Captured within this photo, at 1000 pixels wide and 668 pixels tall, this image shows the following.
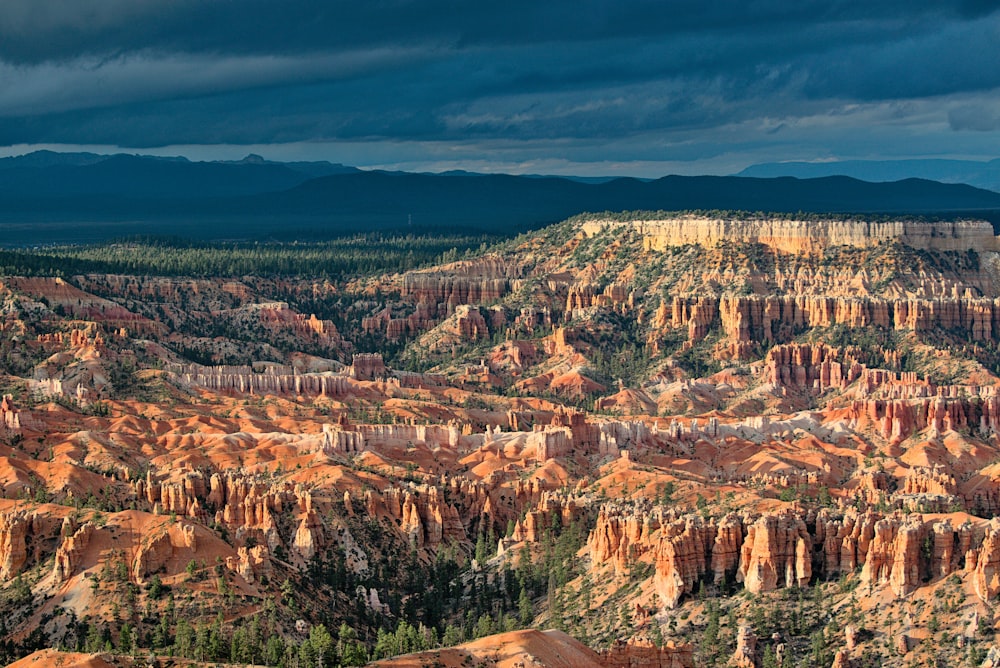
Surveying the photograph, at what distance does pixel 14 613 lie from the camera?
339 feet

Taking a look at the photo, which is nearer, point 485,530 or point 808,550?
point 808,550

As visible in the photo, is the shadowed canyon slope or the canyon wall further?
the canyon wall

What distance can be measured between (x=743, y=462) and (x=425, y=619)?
4800 cm

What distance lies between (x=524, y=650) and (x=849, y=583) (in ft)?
87.6

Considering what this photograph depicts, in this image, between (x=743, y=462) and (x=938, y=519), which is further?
(x=743, y=462)

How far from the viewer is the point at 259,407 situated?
188875mm

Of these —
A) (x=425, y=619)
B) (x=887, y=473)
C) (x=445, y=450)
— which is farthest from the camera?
(x=445, y=450)

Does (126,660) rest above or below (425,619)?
above

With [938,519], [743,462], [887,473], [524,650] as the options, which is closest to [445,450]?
[743,462]

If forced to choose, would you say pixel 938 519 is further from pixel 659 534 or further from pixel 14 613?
pixel 14 613

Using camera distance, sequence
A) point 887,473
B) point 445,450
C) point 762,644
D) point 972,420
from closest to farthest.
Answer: point 762,644 → point 887,473 → point 445,450 → point 972,420

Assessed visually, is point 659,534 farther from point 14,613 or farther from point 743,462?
point 743,462

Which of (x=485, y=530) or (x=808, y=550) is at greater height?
(x=808, y=550)

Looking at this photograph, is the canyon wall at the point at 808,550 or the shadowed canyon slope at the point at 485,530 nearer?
the shadowed canyon slope at the point at 485,530
